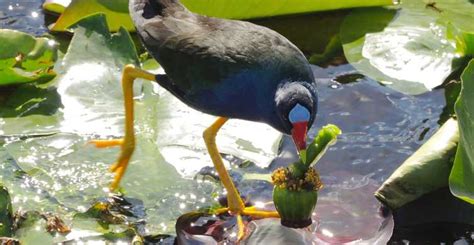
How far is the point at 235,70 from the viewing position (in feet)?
10.4

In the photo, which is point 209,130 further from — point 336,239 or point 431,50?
point 431,50

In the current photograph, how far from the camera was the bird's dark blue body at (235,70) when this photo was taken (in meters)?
3.10

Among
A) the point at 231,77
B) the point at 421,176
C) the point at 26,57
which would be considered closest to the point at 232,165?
the point at 231,77

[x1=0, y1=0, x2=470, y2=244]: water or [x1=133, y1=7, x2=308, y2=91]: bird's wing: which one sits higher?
[x1=133, y1=7, x2=308, y2=91]: bird's wing

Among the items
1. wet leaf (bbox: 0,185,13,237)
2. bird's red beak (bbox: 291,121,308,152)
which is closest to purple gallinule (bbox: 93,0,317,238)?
bird's red beak (bbox: 291,121,308,152)

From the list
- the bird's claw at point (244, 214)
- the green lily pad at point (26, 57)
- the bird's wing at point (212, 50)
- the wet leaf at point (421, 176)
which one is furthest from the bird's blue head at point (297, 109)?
the green lily pad at point (26, 57)

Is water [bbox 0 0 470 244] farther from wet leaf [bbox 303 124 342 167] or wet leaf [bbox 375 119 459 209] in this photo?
wet leaf [bbox 303 124 342 167]

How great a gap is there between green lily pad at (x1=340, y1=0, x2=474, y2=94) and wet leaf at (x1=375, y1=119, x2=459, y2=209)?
0.80 metres

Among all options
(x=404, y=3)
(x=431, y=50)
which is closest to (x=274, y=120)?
(x=431, y=50)

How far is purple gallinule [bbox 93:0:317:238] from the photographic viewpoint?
3061mm

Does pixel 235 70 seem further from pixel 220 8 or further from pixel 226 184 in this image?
pixel 220 8

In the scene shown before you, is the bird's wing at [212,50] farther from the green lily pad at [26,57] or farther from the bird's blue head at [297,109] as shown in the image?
the green lily pad at [26,57]

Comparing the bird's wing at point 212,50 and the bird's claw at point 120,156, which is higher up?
the bird's wing at point 212,50

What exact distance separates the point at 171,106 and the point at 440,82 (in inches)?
44.4
